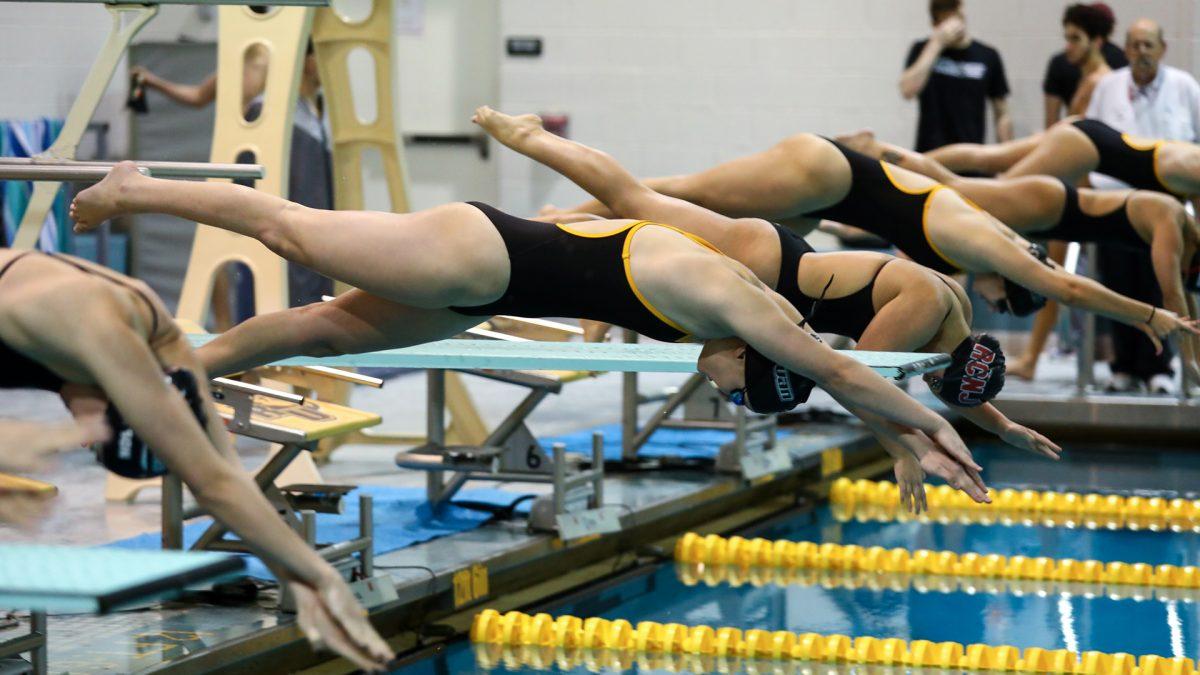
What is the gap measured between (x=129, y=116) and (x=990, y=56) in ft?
18.5

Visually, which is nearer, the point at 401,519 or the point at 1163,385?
the point at 401,519

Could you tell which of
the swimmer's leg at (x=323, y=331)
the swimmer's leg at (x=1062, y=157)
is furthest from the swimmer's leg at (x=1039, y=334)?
the swimmer's leg at (x=323, y=331)

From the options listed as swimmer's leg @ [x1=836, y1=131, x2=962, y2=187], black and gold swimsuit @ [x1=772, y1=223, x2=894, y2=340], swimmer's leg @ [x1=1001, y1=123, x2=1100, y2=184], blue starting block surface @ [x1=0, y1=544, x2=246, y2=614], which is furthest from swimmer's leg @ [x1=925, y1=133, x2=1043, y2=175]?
blue starting block surface @ [x1=0, y1=544, x2=246, y2=614]

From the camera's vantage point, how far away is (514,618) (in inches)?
206

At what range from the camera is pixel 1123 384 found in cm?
916

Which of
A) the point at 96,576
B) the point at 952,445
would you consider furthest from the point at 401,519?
the point at 96,576

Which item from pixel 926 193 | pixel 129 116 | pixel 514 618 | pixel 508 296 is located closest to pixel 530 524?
pixel 514 618

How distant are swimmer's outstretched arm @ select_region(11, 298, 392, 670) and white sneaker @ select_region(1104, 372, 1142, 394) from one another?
7417 millimetres

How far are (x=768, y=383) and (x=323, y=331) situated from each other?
108 cm

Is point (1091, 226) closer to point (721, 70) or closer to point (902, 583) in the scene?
point (902, 583)

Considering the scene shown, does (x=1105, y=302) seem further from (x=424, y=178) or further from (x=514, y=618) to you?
(x=424, y=178)

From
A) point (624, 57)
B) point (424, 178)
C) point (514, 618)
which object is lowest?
point (514, 618)

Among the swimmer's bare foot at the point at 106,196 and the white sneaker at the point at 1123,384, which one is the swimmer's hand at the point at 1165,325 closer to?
the swimmer's bare foot at the point at 106,196

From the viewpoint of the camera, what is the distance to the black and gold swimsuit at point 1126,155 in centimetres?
642
